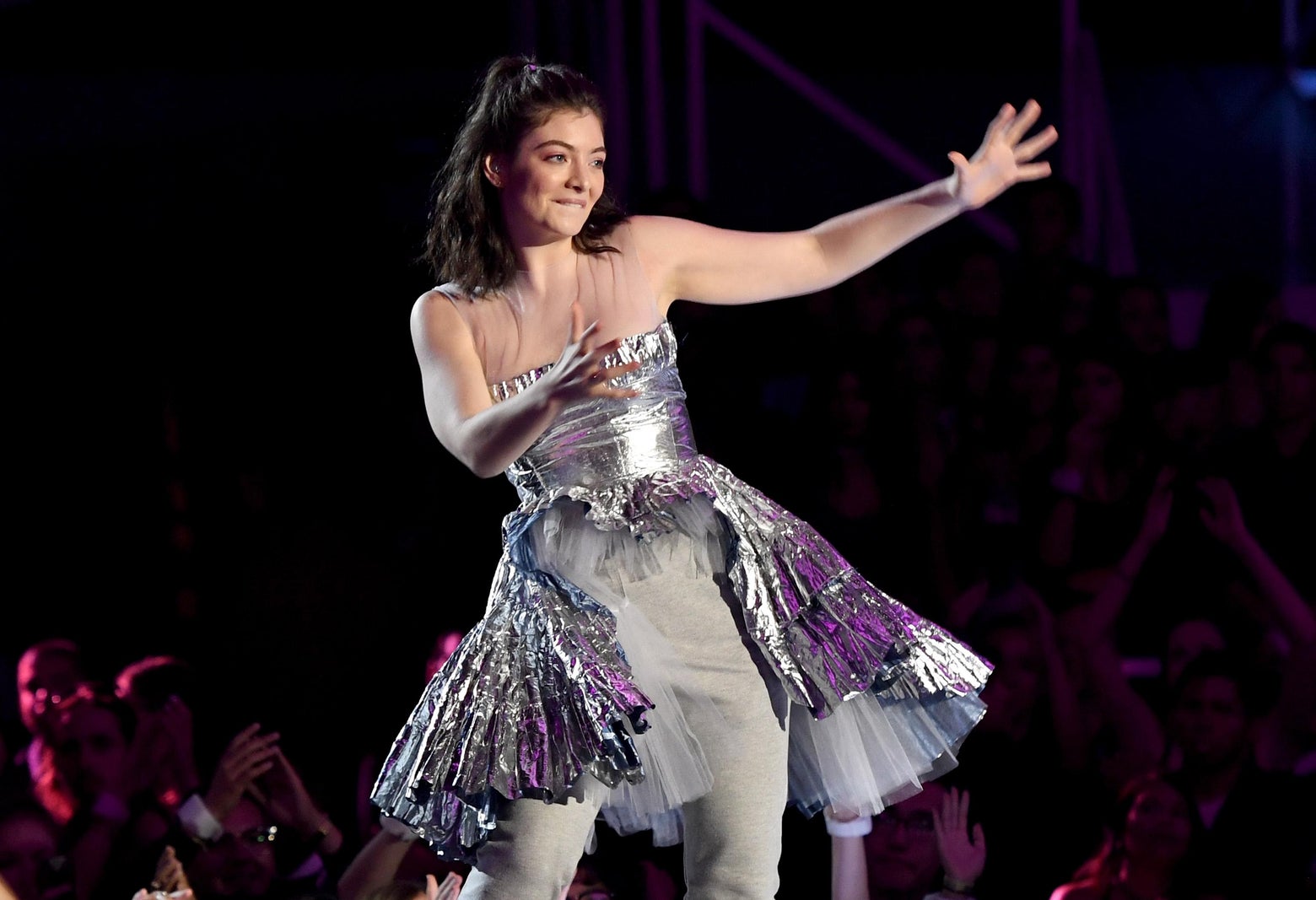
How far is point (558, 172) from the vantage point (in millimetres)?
2479

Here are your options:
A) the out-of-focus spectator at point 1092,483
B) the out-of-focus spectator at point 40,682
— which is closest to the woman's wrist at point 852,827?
the out-of-focus spectator at point 1092,483

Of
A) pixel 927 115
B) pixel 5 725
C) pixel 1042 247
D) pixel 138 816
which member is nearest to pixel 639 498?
pixel 138 816

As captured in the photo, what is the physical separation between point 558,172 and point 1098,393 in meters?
2.61

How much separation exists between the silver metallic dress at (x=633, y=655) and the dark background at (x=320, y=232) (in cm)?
212

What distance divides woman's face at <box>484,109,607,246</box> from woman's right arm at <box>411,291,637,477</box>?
5.7 inches

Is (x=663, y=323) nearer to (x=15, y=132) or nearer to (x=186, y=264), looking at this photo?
(x=186, y=264)

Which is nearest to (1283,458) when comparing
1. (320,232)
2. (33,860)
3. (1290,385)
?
(1290,385)

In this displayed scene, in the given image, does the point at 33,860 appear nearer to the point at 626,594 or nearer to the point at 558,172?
the point at 626,594

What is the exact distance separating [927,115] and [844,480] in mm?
2460

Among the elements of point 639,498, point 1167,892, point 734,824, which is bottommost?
point 1167,892

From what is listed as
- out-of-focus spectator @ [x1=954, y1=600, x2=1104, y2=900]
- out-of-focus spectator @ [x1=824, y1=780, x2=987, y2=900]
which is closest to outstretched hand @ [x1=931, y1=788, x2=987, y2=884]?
out-of-focus spectator @ [x1=824, y1=780, x2=987, y2=900]

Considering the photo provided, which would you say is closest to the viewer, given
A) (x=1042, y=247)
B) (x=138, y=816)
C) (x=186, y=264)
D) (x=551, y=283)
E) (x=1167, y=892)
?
(x=551, y=283)

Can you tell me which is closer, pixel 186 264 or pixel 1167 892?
pixel 1167 892

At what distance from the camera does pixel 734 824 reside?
241cm
